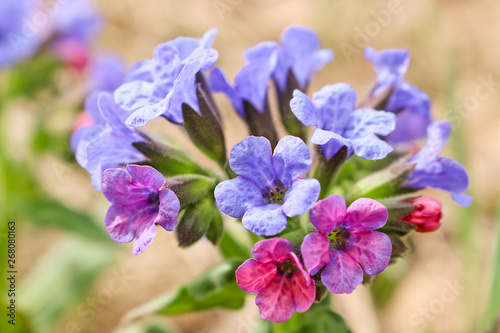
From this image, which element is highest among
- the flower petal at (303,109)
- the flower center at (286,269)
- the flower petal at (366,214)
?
the flower petal at (303,109)

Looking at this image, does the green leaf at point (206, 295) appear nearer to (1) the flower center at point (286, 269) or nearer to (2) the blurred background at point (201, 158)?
(2) the blurred background at point (201, 158)

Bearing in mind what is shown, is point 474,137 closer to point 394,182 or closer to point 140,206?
point 394,182

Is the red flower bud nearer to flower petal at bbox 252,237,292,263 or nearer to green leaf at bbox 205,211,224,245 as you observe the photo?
flower petal at bbox 252,237,292,263

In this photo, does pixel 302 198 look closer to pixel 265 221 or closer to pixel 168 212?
pixel 265 221

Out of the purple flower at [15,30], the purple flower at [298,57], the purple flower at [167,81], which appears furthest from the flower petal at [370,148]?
the purple flower at [15,30]

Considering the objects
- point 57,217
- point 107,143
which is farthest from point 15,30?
point 107,143

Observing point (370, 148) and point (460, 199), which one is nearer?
point (370, 148)
